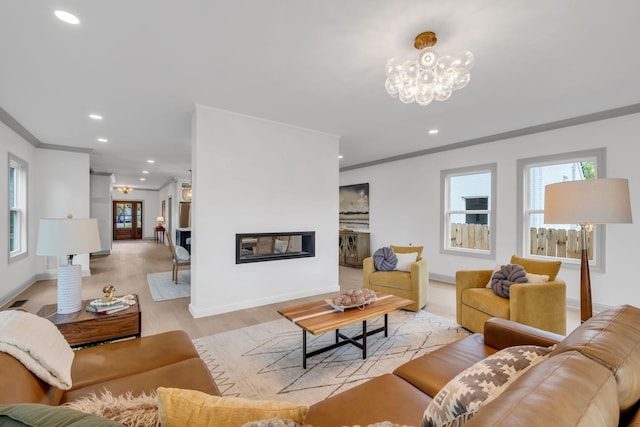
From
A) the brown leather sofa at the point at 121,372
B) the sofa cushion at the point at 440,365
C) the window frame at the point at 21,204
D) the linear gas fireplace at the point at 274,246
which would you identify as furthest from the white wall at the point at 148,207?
the sofa cushion at the point at 440,365

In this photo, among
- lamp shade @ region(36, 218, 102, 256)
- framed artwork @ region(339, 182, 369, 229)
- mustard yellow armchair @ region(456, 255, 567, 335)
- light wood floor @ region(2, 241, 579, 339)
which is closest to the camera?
lamp shade @ region(36, 218, 102, 256)

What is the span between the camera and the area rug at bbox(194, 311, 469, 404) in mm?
2087

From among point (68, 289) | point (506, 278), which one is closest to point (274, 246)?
point (68, 289)

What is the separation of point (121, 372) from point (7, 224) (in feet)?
14.1

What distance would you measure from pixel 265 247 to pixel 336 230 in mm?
1246

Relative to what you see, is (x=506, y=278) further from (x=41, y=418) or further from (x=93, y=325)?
(x=93, y=325)

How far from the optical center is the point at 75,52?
2332 mm

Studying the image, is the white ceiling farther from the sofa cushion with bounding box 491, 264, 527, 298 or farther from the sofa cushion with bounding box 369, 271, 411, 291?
the sofa cushion with bounding box 369, 271, 411, 291

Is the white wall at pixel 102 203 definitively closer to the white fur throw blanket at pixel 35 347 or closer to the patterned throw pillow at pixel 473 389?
the white fur throw blanket at pixel 35 347

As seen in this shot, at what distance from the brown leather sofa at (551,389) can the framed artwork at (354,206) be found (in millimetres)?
5534

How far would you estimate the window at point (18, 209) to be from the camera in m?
4.49

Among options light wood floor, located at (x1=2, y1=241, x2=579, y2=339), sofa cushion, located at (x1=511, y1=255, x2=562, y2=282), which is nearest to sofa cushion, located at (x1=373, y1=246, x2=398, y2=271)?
light wood floor, located at (x1=2, y1=241, x2=579, y2=339)

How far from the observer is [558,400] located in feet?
1.98

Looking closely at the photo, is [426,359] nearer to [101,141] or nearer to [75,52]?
[75,52]
